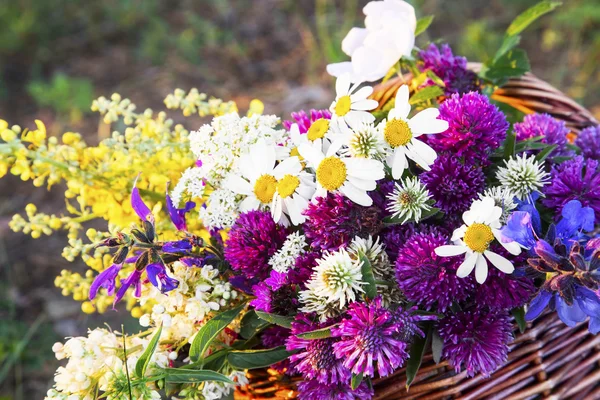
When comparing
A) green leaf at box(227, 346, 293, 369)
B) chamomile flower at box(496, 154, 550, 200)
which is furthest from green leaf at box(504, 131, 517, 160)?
green leaf at box(227, 346, 293, 369)

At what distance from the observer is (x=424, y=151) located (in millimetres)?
672

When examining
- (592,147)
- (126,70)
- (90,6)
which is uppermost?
(90,6)

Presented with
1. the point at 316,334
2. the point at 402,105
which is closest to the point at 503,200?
the point at 402,105

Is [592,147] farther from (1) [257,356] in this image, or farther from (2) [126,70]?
(2) [126,70]

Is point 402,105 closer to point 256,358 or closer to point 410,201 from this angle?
point 410,201

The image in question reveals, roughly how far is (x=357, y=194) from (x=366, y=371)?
186mm

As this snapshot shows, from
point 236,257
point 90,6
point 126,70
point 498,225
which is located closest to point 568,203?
point 498,225

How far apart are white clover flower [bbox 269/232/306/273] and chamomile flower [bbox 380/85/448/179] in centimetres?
14

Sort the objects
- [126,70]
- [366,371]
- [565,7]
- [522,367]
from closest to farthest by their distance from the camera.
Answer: [366,371], [522,367], [565,7], [126,70]

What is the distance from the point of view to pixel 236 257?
28.0 inches

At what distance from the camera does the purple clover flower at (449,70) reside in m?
0.91

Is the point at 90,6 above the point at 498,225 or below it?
above

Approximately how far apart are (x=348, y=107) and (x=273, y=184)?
0.42 ft

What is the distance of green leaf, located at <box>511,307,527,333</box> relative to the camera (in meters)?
0.69
